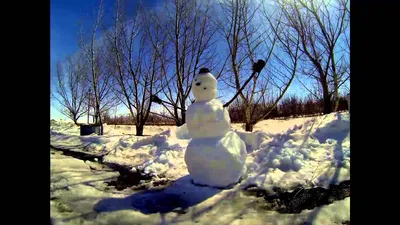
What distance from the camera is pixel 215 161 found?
107 inches

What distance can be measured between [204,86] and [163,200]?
133 cm

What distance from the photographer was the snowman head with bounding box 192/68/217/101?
2934 mm

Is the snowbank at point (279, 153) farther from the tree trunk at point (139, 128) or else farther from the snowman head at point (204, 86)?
the tree trunk at point (139, 128)

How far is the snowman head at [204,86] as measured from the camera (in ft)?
9.62

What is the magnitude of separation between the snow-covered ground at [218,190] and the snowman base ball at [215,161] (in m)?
0.12

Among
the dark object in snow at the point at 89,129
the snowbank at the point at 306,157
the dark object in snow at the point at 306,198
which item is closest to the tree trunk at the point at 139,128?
the dark object in snow at the point at 89,129

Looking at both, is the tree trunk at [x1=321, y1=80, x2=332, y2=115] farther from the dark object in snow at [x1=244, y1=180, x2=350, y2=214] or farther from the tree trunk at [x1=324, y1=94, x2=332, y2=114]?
the dark object in snow at [x1=244, y1=180, x2=350, y2=214]

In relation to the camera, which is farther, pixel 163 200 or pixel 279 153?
pixel 279 153

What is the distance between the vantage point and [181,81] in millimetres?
6801

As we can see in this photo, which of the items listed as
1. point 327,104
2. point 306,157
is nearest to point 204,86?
point 306,157

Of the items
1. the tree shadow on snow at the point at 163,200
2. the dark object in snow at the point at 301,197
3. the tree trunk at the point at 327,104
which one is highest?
the tree trunk at the point at 327,104

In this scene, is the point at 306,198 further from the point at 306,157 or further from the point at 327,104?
the point at 327,104
